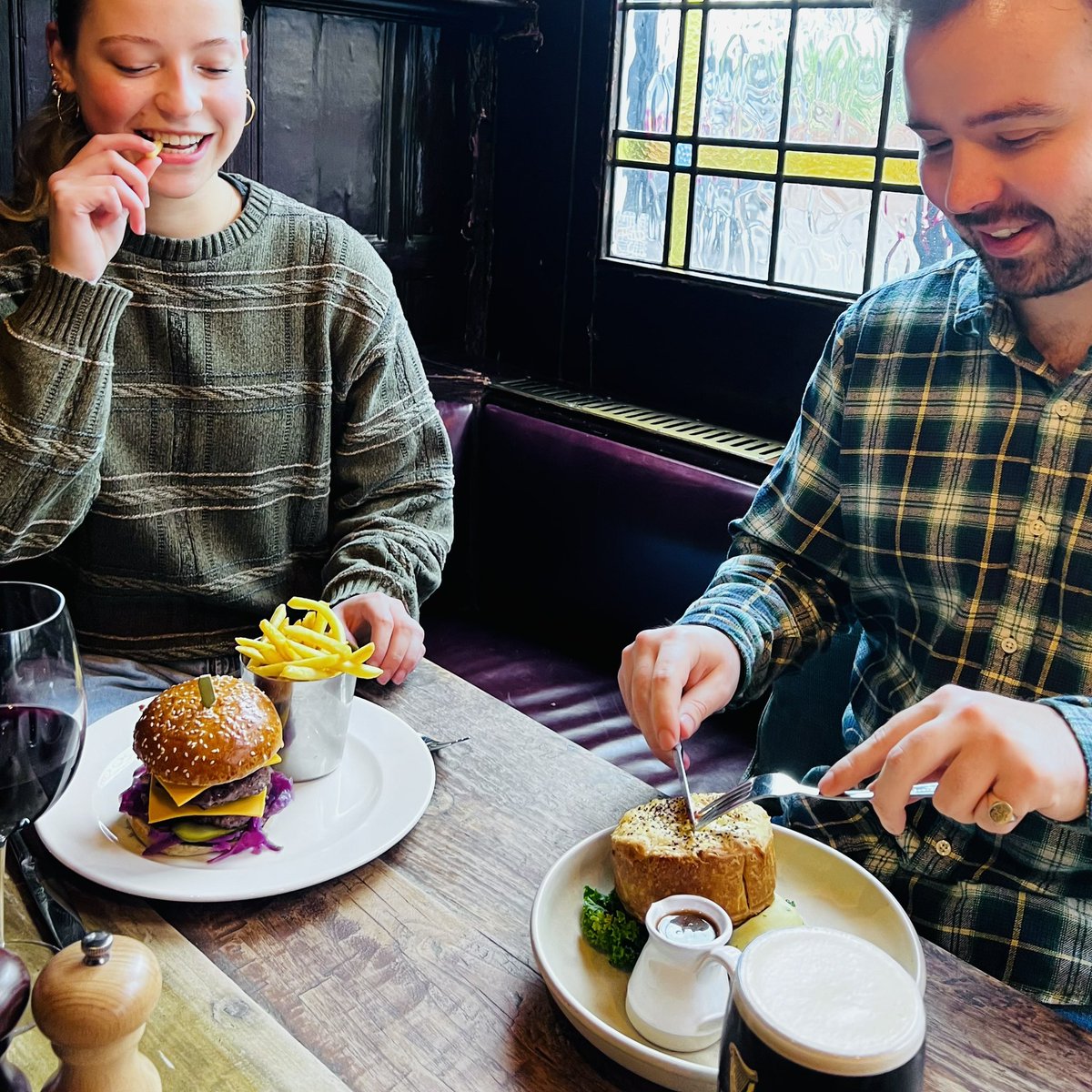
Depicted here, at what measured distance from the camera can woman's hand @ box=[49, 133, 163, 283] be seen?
155cm

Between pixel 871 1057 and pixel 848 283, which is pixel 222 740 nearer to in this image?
pixel 871 1057

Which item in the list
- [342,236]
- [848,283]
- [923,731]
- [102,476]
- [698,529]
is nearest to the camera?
[923,731]

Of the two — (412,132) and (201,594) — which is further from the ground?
(412,132)

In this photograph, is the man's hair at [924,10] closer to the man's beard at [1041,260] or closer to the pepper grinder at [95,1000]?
the man's beard at [1041,260]

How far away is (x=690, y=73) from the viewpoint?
280cm

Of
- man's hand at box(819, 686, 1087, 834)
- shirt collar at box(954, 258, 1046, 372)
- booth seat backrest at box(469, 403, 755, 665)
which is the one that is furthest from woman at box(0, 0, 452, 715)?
shirt collar at box(954, 258, 1046, 372)

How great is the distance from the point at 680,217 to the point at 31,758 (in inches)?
91.2

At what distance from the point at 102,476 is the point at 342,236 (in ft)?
1.74

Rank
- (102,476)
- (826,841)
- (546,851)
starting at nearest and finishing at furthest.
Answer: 1. (546,851)
2. (826,841)
3. (102,476)

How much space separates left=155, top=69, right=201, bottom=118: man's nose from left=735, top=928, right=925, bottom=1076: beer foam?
1.40m

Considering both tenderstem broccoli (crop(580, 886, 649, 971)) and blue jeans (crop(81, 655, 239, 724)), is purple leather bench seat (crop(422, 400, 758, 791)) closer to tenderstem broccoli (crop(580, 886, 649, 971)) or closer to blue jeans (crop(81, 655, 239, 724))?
blue jeans (crop(81, 655, 239, 724))

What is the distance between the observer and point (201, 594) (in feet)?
5.85

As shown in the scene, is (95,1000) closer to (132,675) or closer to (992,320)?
(132,675)

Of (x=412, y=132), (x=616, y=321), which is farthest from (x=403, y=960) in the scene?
(x=412, y=132)
